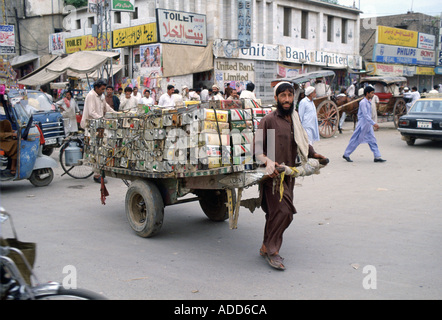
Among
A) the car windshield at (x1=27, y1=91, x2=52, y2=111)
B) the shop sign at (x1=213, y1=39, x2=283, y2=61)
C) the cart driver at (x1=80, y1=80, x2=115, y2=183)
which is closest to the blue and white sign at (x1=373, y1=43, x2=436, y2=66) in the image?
the shop sign at (x1=213, y1=39, x2=283, y2=61)

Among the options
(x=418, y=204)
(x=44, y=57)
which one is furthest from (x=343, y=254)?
(x=44, y=57)

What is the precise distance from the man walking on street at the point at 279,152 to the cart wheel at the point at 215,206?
4.53ft

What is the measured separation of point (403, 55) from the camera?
111ft

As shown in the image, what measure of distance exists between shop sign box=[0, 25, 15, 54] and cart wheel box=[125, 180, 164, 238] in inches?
380

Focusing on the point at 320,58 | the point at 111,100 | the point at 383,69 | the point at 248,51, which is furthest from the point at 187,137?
the point at 383,69

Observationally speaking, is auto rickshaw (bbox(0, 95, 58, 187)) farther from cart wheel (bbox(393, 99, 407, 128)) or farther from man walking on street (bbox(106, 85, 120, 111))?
cart wheel (bbox(393, 99, 407, 128))

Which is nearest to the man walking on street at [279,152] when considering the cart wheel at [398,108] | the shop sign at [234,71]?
the cart wheel at [398,108]

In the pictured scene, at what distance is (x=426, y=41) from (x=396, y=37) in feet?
15.8

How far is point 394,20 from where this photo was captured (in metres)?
37.8

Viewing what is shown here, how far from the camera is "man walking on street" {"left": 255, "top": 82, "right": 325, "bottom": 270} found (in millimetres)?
4367

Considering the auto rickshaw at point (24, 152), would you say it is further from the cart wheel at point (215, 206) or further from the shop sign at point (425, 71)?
the shop sign at point (425, 71)
